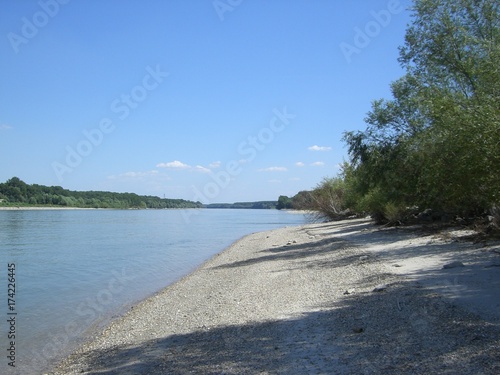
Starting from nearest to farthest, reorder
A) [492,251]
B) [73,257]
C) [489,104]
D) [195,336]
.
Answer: [195,336], [489,104], [492,251], [73,257]

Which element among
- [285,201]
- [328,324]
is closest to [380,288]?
[328,324]

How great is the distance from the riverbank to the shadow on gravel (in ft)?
0.06

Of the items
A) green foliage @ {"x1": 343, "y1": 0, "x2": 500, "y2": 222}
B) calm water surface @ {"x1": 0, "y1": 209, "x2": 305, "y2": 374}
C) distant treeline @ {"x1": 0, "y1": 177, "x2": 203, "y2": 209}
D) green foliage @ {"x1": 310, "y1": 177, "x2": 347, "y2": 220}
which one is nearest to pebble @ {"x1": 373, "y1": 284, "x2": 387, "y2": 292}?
green foliage @ {"x1": 343, "y1": 0, "x2": 500, "y2": 222}

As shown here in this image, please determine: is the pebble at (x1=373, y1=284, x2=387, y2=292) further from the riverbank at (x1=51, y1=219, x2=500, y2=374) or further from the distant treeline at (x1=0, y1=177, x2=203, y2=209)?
the distant treeline at (x1=0, y1=177, x2=203, y2=209)

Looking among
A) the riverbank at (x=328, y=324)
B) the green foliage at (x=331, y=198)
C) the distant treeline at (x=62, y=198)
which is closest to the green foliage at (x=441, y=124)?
the riverbank at (x=328, y=324)

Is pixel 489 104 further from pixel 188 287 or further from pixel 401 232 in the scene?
pixel 401 232

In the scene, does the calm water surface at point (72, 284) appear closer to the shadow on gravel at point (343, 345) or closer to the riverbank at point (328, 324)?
the riverbank at point (328, 324)

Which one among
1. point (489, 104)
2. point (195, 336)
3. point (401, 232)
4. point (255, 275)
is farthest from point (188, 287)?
point (401, 232)

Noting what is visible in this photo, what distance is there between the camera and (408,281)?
35.7 ft

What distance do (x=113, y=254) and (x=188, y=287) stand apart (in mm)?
15242

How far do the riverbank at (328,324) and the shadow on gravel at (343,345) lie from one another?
0.02m

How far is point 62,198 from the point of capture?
123 metres

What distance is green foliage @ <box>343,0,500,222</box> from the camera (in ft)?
35.7

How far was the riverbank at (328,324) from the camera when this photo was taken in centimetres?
631
